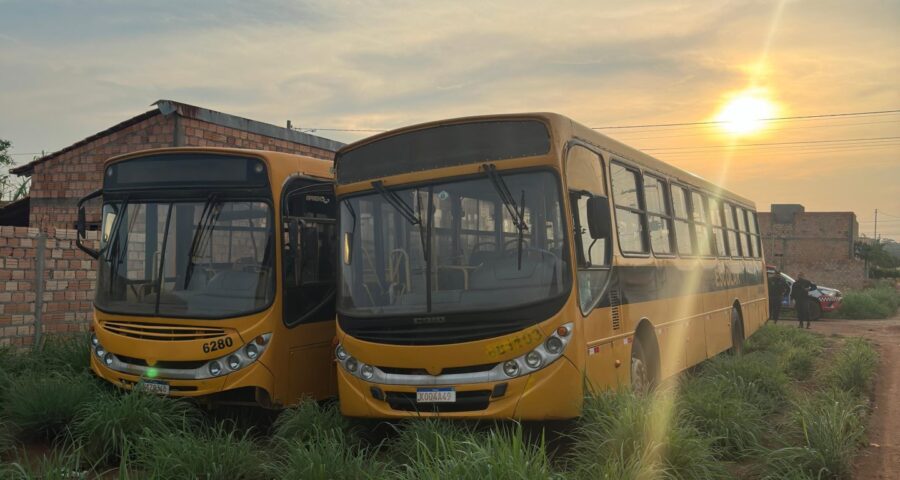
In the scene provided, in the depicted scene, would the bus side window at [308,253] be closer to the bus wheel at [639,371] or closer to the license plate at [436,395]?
the license plate at [436,395]

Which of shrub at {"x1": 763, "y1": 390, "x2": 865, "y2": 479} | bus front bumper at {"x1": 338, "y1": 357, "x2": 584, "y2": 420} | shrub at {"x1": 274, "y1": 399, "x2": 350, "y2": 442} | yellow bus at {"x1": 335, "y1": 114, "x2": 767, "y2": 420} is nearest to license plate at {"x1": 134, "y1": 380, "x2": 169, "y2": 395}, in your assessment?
shrub at {"x1": 274, "y1": 399, "x2": 350, "y2": 442}

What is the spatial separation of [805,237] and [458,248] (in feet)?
145

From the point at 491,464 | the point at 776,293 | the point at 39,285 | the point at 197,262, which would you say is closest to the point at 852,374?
the point at 491,464

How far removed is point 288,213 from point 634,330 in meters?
3.64

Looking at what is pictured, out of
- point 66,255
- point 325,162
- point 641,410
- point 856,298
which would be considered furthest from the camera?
point 856,298

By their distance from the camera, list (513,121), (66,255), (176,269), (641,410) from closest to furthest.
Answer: (641,410), (513,121), (176,269), (66,255)

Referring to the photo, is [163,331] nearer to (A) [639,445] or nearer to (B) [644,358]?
(A) [639,445]

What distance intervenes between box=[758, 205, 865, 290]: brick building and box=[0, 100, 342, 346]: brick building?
35.9 meters

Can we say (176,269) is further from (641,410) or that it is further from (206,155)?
(641,410)

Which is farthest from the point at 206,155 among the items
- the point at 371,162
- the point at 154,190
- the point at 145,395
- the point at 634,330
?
the point at 634,330

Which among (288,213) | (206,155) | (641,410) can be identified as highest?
(206,155)

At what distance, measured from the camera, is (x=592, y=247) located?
22.1ft

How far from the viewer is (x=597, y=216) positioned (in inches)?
248

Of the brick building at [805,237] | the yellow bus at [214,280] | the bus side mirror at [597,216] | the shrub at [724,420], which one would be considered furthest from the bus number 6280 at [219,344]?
the brick building at [805,237]
